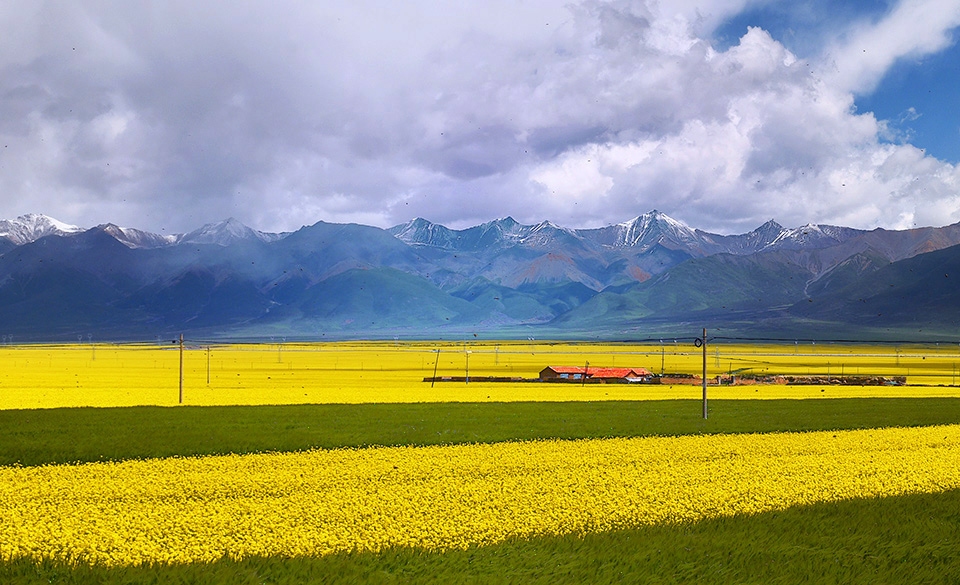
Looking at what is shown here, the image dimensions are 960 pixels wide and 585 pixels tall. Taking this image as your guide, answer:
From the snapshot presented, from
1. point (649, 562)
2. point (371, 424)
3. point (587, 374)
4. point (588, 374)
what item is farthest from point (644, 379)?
point (649, 562)

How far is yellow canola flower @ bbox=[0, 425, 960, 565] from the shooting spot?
13.9 metres

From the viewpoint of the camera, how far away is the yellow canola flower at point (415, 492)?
13883 mm

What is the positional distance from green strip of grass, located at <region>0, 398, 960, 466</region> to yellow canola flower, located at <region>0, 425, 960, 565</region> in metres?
2.29

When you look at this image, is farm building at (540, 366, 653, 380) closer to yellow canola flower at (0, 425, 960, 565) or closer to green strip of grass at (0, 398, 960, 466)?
green strip of grass at (0, 398, 960, 466)

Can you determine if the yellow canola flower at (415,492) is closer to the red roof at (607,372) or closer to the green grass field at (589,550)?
the green grass field at (589,550)

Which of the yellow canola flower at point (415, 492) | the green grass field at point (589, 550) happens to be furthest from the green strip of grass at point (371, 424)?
the yellow canola flower at point (415, 492)

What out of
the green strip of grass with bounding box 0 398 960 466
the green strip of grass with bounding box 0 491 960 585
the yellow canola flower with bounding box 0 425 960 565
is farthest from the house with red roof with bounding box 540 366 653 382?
the green strip of grass with bounding box 0 491 960 585

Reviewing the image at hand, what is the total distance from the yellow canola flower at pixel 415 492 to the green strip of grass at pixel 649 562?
0.74 metres

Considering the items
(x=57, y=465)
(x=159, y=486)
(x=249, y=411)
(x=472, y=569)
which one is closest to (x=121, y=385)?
(x=249, y=411)

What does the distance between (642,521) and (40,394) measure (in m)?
48.4

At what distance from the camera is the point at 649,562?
12.6 meters

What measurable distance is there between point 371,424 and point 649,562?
20.4 meters

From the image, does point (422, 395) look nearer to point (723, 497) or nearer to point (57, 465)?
point (57, 465)

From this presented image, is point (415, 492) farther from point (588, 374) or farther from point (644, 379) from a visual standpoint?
point (644, 379)
